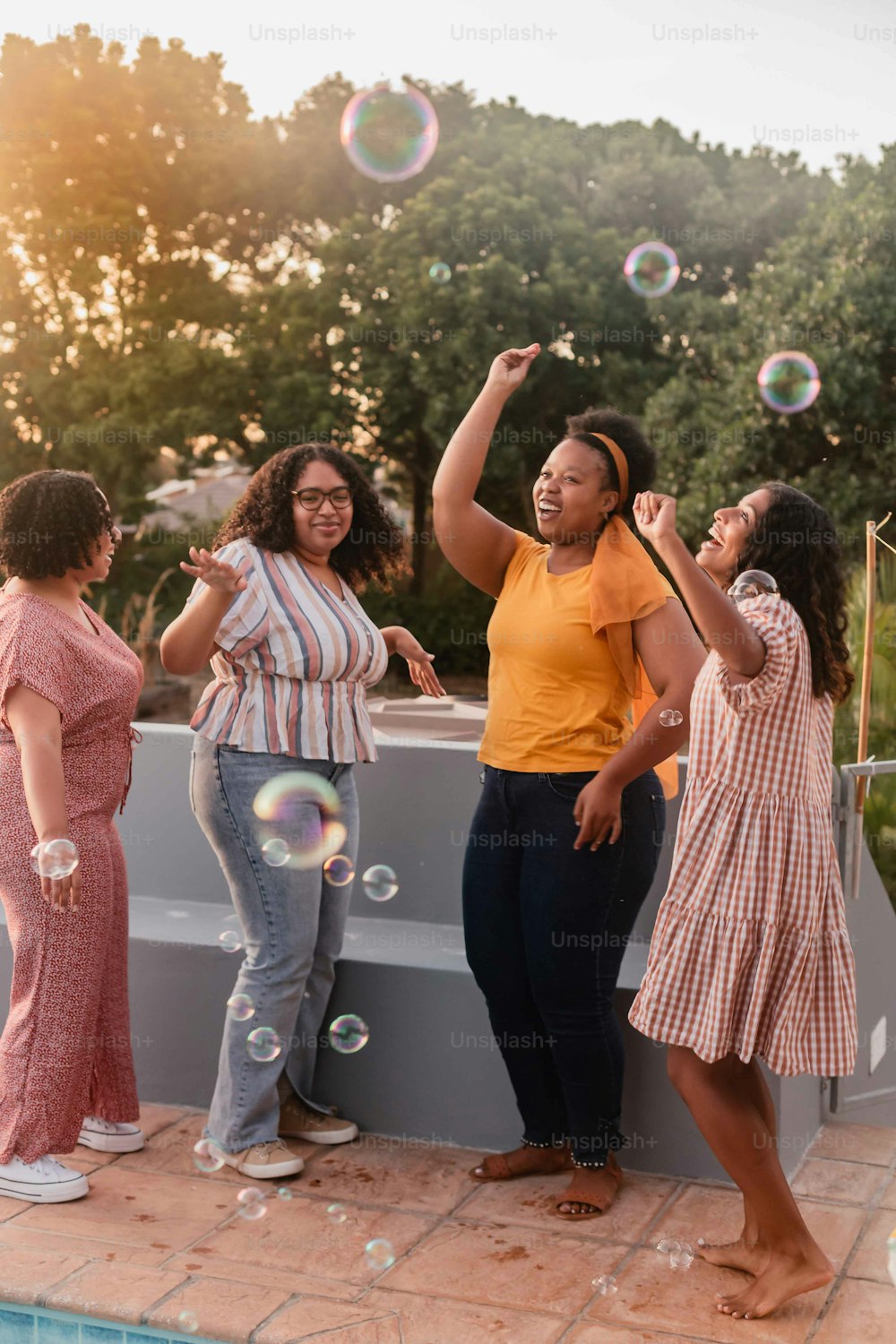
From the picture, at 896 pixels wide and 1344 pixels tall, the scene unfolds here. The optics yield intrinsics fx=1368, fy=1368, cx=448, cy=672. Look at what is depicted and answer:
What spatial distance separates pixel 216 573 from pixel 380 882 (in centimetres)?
113

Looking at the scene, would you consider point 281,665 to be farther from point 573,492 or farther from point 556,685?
point 573,492

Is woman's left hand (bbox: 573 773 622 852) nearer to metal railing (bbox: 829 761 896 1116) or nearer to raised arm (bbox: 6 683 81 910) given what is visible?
metal railing (bbox: 829 761 896 1116)

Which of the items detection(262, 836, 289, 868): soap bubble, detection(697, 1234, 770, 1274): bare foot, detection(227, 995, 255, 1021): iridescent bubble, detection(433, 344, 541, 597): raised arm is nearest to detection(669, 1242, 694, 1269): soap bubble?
detection(697, 1234, 770, 1274): bare foot

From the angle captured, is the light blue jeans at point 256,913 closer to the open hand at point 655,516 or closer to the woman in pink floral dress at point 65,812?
the woman in pink floral dress at point 65,812

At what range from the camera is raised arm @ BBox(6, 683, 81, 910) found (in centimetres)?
278

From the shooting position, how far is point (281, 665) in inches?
116

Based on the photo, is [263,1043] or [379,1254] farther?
[263,1043]

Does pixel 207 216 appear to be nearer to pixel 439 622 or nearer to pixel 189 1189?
pixel 439 622

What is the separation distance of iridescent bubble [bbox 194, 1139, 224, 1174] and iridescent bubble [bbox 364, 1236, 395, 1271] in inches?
19.0

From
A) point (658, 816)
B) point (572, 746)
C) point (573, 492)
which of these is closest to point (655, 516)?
point (573, 492)

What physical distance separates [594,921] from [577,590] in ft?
2.20

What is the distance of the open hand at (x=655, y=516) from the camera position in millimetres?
2219

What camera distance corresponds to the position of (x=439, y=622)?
1716cm

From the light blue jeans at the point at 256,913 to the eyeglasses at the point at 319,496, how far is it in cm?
56
